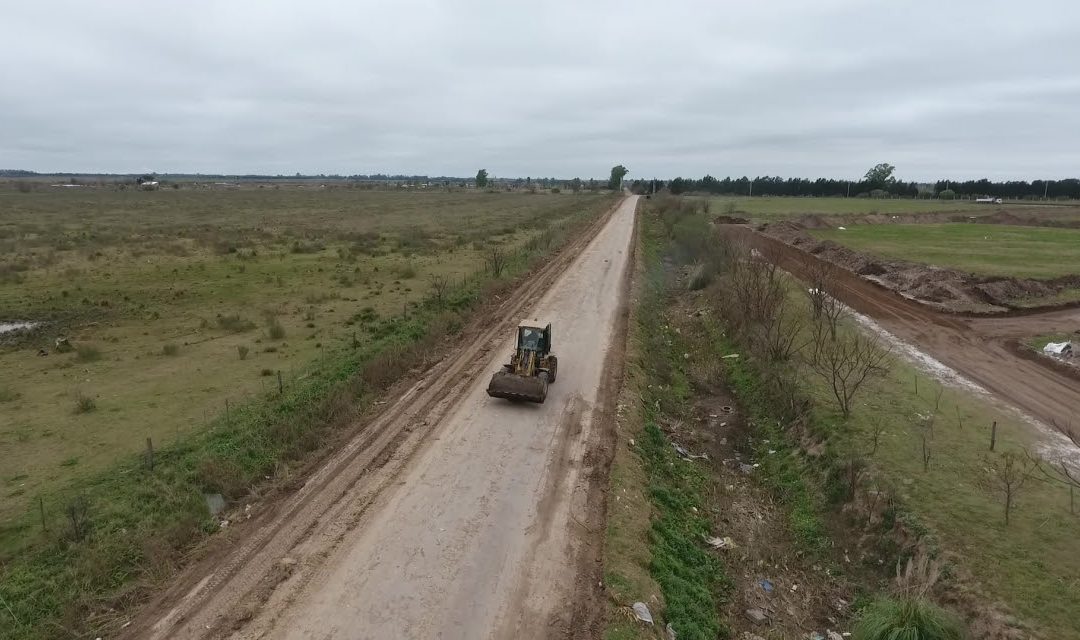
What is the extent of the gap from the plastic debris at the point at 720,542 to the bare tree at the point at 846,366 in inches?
204

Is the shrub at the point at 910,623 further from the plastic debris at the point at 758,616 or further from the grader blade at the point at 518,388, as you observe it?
the grader blade at the point at 518,388

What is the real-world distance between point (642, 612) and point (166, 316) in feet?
80.8

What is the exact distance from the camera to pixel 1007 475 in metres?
12.0

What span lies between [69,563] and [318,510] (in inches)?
144

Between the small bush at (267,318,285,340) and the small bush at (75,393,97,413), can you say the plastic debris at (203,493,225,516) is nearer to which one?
the small bush at (75,393,97,413)

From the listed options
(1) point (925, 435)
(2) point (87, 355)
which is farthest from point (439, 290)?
(1) point (925, 435)

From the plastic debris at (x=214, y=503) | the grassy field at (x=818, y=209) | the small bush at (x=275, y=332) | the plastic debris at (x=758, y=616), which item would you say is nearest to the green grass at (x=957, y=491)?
the plastic debris at (x=758, y=616)

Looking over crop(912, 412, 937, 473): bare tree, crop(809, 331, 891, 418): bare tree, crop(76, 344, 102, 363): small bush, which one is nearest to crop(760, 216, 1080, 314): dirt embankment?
crop(809, 331, 891, 418): bare tree

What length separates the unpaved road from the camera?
8461 mm

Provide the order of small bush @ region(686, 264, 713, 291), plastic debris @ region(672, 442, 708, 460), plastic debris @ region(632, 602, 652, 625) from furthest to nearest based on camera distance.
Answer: small bush @ region(686, 264, 713, 291) → plastic debris @ region(672, 442, 708, 460) → plastic debris @ region(632, 602, 652, 625)

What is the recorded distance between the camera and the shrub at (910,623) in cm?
826

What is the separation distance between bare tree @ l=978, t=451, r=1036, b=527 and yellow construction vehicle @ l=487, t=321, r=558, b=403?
32.1ft

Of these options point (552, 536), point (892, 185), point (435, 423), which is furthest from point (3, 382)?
point (892, 185)

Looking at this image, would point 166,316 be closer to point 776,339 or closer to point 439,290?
point 439,290
